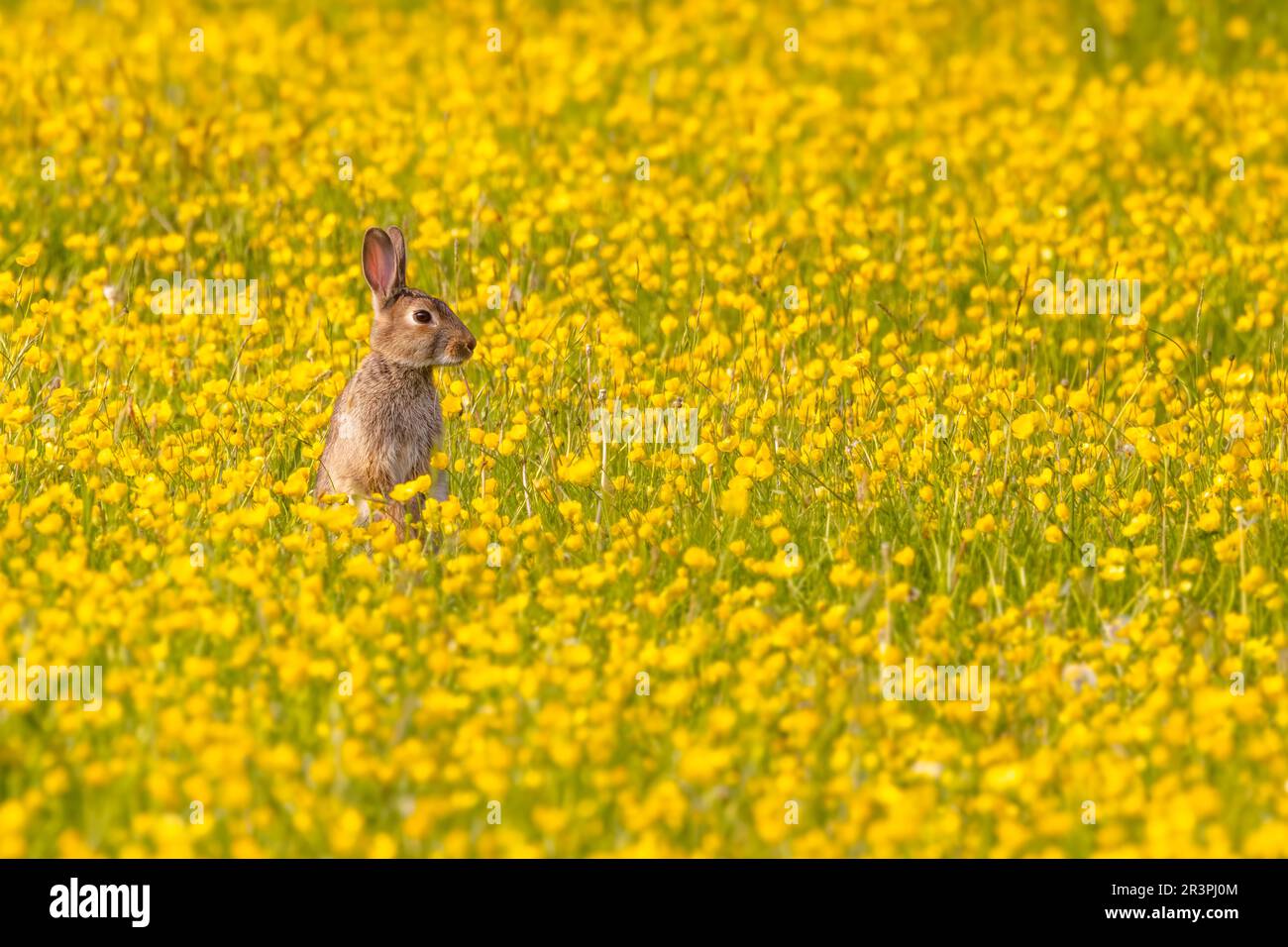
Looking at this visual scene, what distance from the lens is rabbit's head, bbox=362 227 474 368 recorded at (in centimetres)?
780

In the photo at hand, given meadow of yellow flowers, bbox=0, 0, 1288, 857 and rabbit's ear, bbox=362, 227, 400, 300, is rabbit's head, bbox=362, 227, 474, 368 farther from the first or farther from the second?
meadow of yellow flowers, bbox=0, 0, 1288, 857

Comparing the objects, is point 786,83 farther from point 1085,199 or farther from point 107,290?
point 107,290

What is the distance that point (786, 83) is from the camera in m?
14.6

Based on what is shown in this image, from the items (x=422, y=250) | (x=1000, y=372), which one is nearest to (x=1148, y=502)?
(x=1000, y=372)

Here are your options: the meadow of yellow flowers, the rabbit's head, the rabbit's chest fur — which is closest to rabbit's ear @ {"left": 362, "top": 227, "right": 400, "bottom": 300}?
the rabbit's head

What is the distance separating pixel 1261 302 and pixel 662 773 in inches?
233

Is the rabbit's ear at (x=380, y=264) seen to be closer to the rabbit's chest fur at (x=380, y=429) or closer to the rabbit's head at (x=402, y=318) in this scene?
the rabbit's head at (x=402, y=318)

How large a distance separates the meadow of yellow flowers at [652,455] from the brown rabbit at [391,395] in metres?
0.24

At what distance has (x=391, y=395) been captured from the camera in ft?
25.8

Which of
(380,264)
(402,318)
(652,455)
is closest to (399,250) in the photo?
(380,264)

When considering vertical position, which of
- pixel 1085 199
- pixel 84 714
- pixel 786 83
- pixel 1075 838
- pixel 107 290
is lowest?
pixel 1075 838

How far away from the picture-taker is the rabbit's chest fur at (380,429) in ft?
25.4

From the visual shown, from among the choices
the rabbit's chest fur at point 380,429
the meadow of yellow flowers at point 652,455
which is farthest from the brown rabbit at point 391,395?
the meadow of yellow flowers at point 652,455

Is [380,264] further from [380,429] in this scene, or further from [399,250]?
[380,429]
